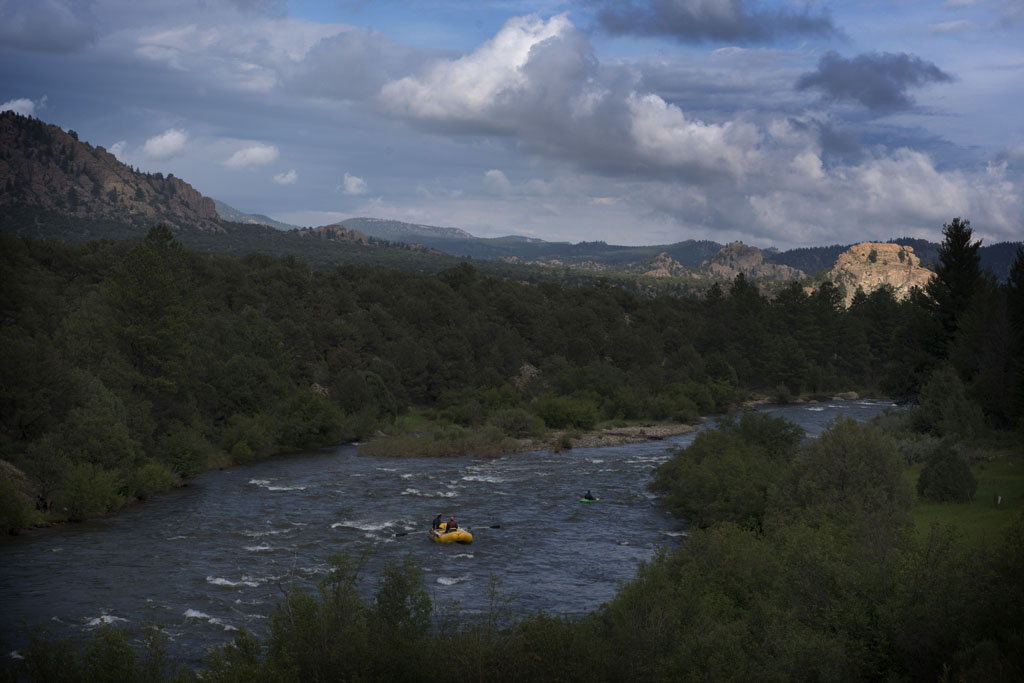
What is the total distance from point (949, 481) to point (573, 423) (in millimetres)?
53585

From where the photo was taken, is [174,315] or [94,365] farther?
[174,315]

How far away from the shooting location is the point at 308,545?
40.1 metres

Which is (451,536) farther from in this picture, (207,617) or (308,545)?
(207,617)

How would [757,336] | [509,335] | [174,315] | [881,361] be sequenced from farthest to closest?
[881,361], [757,336], [509,335], [174,315]

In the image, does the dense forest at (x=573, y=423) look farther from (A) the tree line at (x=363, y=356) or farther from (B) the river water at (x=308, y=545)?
(B) the river water at (x=308, y=545)

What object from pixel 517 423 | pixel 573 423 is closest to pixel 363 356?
pixel 517 423

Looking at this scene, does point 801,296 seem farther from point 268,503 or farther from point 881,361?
point 268,503

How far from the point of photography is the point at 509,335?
118 meters

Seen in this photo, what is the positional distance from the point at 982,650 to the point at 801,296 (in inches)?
5750

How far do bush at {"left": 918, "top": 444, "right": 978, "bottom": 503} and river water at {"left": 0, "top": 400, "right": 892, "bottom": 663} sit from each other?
12.8 m

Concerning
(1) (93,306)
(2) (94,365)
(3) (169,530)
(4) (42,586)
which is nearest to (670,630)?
(4) (42,586)

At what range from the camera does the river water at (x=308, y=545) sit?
101 feet

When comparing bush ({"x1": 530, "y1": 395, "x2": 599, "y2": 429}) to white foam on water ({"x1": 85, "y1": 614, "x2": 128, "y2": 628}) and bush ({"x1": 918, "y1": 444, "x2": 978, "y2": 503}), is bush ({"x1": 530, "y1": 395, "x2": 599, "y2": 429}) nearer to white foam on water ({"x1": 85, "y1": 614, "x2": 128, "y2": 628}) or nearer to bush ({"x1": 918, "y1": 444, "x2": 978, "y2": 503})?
bush ({"x1": 918, "y1": 444, "x2": 978, "y2": 503})

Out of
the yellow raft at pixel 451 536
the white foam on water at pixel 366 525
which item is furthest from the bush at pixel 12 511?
the yellow raft at pixel 451 536
